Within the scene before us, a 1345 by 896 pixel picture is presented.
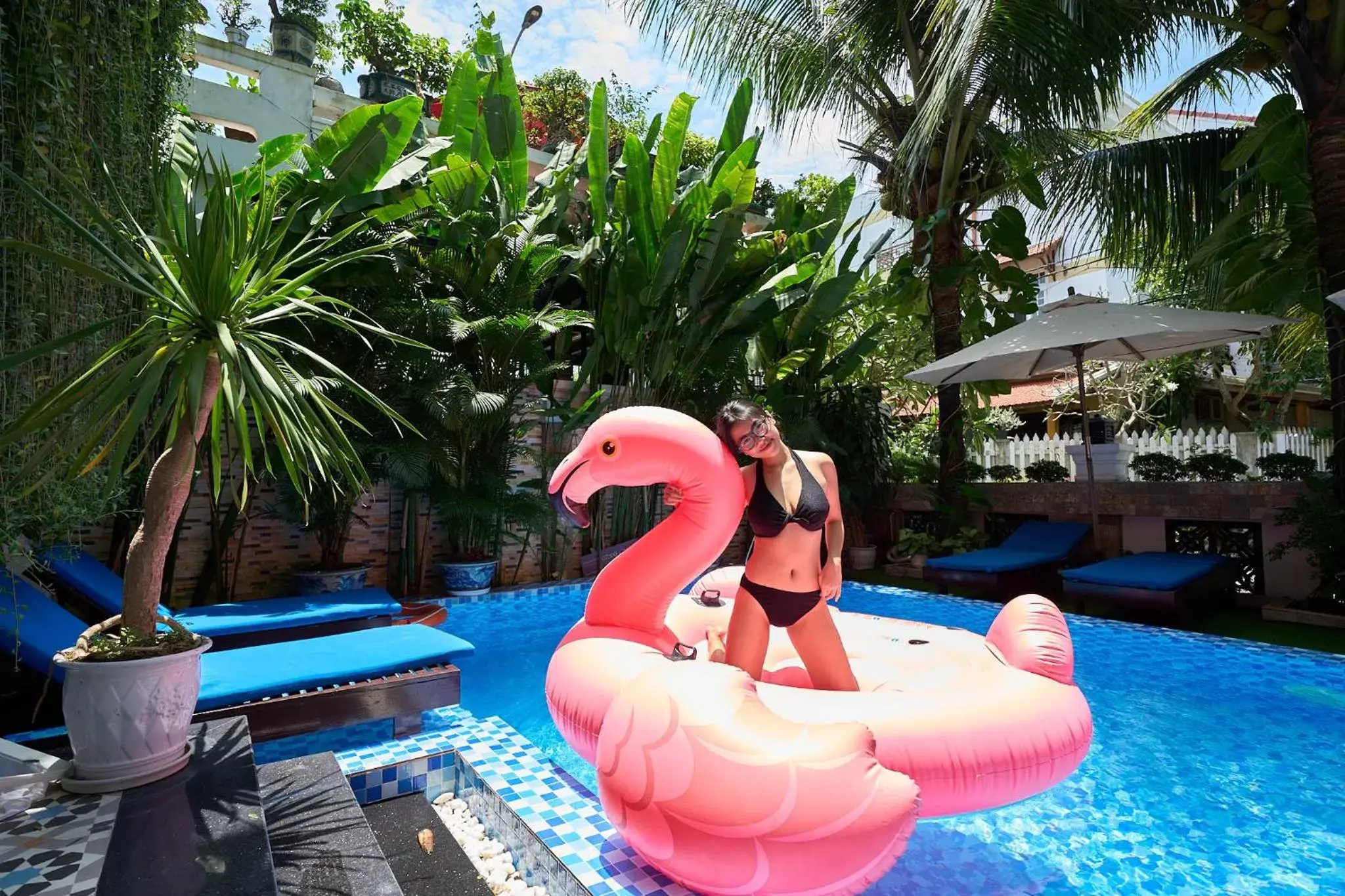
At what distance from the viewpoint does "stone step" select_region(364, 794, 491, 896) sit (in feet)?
8.23

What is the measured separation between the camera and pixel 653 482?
2.99m

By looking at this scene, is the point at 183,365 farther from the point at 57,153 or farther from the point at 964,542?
the point at 964,542

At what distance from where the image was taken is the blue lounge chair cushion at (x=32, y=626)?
2.76 m

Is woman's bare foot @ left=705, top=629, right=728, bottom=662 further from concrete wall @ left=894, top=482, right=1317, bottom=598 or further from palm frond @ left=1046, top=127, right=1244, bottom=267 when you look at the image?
palm frond @ left=1046, top=127, right=1244, bottom=267

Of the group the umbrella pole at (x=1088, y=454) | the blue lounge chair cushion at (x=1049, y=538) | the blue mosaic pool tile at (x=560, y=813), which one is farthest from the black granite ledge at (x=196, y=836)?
the umbrella pole at (x=1088, y=454)

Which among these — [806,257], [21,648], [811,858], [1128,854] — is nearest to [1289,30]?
[806,257]

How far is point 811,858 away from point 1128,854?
1.80 meters

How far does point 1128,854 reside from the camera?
283 centimetres

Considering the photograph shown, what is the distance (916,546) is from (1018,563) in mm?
2032

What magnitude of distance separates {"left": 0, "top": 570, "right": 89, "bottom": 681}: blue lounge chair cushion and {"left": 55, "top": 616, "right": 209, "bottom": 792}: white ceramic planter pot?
0.59 m

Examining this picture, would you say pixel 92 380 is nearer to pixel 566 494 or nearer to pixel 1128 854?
pixel 566 494

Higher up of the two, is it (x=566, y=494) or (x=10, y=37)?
(x=10, y=37)

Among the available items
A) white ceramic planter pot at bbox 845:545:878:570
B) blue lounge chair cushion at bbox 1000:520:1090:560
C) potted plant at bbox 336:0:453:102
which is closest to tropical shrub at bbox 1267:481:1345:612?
blue lounge chair cushion at bbox 1000:520:1090:560

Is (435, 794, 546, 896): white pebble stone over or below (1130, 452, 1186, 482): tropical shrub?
below
